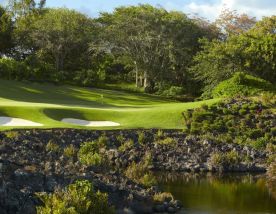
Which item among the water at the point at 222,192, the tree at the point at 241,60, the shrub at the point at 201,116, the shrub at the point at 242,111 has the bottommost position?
the water at the point at 222,192

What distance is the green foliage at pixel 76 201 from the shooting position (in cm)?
1822

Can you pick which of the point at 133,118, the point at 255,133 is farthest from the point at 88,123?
the point at 255,133

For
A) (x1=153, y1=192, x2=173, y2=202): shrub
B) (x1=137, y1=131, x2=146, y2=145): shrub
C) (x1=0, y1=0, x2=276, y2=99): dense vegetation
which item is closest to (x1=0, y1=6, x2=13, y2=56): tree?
(x1=0, y1=0, x2=276, y2=99): dense vegetation

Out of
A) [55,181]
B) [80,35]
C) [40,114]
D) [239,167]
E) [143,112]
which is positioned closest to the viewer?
[55,181]

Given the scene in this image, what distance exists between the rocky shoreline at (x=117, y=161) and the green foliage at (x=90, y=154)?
1.74ft

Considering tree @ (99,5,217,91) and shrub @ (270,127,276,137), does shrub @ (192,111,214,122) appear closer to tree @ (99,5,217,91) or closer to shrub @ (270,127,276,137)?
shrub @ (270,127,276,137)

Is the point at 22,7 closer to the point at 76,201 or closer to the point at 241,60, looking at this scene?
the point at 241,60

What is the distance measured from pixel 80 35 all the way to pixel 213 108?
4224 cm

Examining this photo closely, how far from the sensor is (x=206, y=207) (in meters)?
23.7

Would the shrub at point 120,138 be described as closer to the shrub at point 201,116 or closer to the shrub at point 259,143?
the shrub at point 201,116

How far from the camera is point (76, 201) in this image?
62.6 feet

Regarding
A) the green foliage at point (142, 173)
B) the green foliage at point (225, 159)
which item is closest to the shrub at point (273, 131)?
the green foliage at point (225, 159)

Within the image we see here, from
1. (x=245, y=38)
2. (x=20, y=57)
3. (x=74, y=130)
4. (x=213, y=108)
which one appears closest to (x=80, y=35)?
(x=20, y=57)

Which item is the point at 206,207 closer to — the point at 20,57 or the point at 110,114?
the point at 110,114
